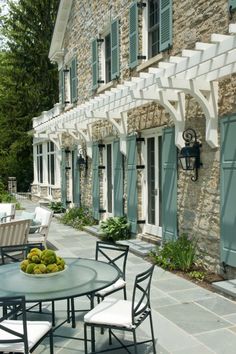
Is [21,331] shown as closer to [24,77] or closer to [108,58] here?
[108,58]

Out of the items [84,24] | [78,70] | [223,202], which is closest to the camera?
[223,202]

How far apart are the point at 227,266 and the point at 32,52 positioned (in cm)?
2163

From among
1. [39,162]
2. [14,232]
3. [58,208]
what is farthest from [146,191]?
[39,162]

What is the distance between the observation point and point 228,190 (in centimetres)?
573

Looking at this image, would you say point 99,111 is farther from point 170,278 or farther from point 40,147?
point 40,147

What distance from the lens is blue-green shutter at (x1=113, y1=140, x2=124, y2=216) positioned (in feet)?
32.1

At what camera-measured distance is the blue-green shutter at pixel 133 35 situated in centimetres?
870

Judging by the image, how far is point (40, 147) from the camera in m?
22.3

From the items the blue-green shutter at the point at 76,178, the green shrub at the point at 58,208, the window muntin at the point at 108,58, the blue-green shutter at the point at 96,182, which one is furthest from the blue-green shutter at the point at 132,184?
the green shrub at the point at 58,208

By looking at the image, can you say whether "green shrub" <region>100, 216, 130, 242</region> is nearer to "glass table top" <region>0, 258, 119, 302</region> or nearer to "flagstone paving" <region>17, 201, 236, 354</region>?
"flagstone paving" <region>17, 201, 236, 354</region>

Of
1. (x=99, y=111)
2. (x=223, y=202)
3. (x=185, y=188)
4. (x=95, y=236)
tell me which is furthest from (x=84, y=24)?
(x=223, y=202)

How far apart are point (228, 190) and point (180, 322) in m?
2.10

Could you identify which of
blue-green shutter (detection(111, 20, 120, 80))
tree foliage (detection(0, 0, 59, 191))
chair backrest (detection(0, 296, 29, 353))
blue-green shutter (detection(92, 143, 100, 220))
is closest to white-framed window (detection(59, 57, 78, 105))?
blue-green shutter (detection(92, 143, 100, 220))

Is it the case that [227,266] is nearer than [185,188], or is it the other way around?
[227,266]
